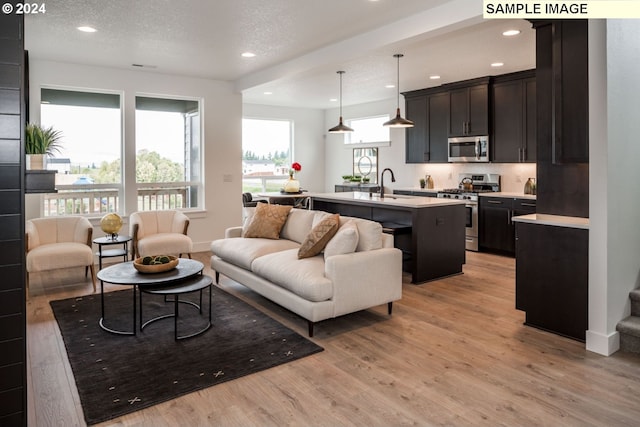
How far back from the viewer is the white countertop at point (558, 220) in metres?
3.29

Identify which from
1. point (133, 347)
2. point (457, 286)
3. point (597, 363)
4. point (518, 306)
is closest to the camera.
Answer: point (597, 363)

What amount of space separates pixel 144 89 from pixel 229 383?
524cm

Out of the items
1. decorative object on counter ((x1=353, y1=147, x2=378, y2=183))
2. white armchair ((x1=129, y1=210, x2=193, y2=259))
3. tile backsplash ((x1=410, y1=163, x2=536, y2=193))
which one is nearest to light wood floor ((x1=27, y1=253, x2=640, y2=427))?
white armchair ((x1=129, y1=210, x2=193, y2=259))

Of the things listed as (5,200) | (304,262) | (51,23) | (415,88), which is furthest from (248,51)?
(5,200)

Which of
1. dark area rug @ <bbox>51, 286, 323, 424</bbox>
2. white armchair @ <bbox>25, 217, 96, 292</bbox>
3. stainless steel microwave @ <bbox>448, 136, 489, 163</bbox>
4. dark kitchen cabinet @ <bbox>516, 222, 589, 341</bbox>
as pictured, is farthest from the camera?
stainless steel microwave @ <bbox>448, 136, 489, 163</bbox>

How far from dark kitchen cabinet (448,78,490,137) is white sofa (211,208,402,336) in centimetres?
388

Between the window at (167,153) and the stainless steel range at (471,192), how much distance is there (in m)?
4.12

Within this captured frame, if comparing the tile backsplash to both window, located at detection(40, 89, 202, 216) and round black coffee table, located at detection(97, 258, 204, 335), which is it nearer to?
window, located at detection(40, 89, 202, 216)

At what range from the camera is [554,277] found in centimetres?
343

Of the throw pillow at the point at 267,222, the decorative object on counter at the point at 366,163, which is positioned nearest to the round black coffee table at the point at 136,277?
the throw pillow at the point at 267,222

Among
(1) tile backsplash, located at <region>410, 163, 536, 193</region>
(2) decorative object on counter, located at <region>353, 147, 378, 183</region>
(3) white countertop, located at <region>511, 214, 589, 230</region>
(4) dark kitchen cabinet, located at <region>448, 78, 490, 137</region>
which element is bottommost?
(3) white countertop, located at <region>511, 214, 589, 230</region>

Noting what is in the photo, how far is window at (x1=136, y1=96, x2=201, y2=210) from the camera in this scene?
22.2 ft

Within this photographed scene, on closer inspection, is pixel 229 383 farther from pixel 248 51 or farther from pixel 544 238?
pixel 248 51

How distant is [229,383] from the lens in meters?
2.75
